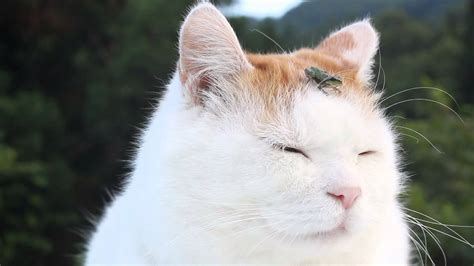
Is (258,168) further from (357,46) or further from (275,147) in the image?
(357,46)

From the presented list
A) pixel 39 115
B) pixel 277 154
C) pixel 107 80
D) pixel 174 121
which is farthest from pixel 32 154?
pixel 277 154

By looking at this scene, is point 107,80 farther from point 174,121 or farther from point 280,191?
point 280,191

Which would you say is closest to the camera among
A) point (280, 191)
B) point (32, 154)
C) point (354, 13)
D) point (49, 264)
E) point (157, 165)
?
point (280, 191)

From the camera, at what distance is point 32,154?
2650 mm

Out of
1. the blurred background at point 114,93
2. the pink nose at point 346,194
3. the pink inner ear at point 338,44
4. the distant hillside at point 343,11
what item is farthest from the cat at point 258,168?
the blurred background at point 114,93

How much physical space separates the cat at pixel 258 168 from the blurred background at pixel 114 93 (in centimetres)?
89

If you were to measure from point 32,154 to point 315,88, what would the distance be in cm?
193

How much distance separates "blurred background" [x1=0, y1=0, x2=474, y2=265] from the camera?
2.23m

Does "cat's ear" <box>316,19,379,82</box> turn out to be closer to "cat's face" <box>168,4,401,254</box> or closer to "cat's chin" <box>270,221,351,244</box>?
"cat's face" <box>168,4,401,254</box>

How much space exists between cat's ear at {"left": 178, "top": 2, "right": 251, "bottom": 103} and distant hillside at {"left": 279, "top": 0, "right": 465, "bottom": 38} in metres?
0.70

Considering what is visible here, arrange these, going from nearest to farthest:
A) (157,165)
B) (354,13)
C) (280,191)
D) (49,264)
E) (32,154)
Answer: (280,191) < (157,165) < (354,13) < (32,154) < (49,264)

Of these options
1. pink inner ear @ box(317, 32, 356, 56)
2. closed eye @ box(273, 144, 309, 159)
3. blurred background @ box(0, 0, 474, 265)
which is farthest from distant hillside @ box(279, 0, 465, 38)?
closed eye @ box(273, 144, 309, 159)

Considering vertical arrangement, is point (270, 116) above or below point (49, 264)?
above

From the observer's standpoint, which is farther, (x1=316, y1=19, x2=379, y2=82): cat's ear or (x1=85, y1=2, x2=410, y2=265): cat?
(x1=316, y1=19, x2=379, y2=82): cat's ear
